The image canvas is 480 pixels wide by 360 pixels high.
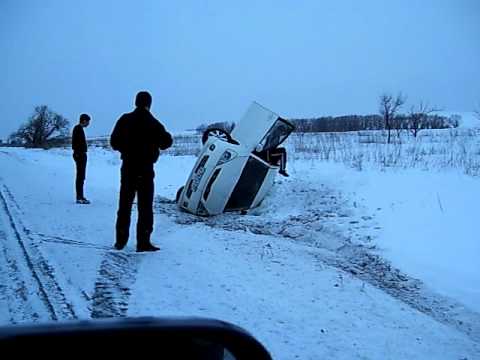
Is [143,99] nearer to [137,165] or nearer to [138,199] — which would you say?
[137,165]

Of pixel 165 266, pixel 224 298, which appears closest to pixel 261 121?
pixel 165 266

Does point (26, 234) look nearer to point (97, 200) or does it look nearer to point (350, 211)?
point (97, 200)

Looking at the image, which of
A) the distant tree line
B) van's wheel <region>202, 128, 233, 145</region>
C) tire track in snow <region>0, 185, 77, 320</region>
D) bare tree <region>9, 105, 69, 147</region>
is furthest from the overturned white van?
bare tree <region>9, 105, 69, 147</region>

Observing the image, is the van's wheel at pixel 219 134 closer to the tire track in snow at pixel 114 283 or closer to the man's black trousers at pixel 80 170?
the man's black trousers at pixel 80 170

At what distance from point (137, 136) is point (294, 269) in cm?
270

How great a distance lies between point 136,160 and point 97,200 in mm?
4976

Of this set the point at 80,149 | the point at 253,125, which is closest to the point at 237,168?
the point at 253,125

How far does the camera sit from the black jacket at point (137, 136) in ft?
19.2

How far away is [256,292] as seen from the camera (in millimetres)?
4531

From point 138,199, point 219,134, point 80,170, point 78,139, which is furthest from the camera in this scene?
point 219,134

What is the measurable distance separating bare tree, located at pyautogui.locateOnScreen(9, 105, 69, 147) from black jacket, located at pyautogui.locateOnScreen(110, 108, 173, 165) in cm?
6662

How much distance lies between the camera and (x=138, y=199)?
5832 mm

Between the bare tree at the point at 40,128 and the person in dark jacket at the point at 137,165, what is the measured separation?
6667 centimetres

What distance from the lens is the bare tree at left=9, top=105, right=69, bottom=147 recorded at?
68.1 m
